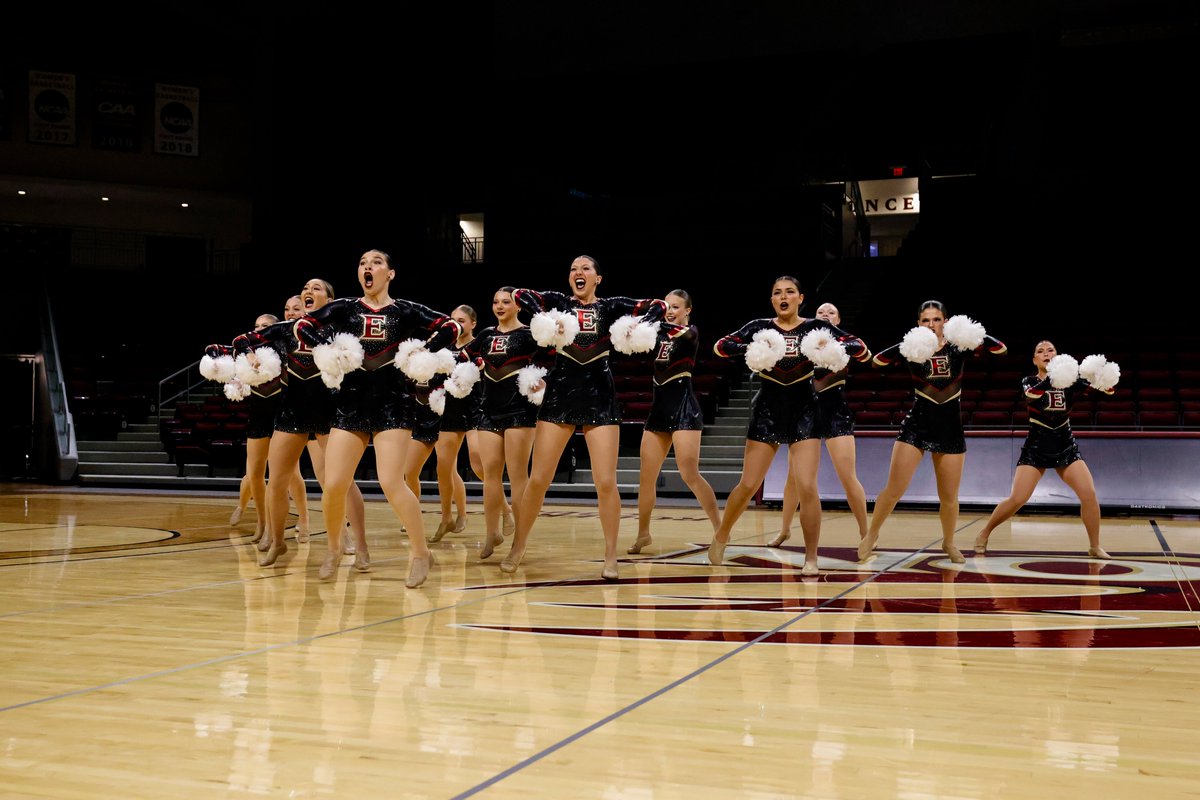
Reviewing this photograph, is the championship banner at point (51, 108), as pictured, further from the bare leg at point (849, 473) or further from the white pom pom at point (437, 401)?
the bare leg at point (849, 473)

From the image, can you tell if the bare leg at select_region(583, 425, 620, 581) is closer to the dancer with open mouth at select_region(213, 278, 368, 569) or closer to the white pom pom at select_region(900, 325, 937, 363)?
the dancer with open mouth at select_region(213, 278, 368, 569)

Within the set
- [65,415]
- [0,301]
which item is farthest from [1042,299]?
[0,301]

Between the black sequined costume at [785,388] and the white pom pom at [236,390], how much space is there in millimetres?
3488

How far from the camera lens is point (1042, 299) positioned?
57.4 feet

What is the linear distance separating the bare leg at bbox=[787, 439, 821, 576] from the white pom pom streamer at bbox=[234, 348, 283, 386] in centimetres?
326

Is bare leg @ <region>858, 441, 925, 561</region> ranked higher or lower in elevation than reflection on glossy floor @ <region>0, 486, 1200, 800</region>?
higher

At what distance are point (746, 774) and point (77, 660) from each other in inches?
96.4

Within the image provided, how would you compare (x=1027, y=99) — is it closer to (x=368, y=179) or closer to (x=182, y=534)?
(x=368, y=179)

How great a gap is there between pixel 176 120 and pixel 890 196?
16370mm

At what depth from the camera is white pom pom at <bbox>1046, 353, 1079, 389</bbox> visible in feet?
24.3

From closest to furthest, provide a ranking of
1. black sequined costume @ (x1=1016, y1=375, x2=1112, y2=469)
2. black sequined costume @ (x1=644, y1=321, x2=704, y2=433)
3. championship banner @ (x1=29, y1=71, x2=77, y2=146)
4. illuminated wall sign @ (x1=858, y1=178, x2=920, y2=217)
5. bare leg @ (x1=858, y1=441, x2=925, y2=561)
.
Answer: bare leg @ (x1=858, y1=441, x2=925, y2=561), black sequined costume @ (x1=644, y1=321, x2=704, y2=433), black sequined costume @ (x1=1016, y1=375, x2=1112, y2=469), championship banner @ (x1=29, y1=71, x2=77, y2=146), illuminated wall sign @ (x1=858, y1=178, x2=920, y2=217)

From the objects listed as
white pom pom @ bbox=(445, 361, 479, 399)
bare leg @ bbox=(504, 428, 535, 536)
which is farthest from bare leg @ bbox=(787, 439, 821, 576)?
white pom pom @ bbox=(445, 361, 479, 399)

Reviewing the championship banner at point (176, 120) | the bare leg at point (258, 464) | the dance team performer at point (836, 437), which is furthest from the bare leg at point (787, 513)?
the championship banner at point (176, 120)

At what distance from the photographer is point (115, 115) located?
22969 mm
